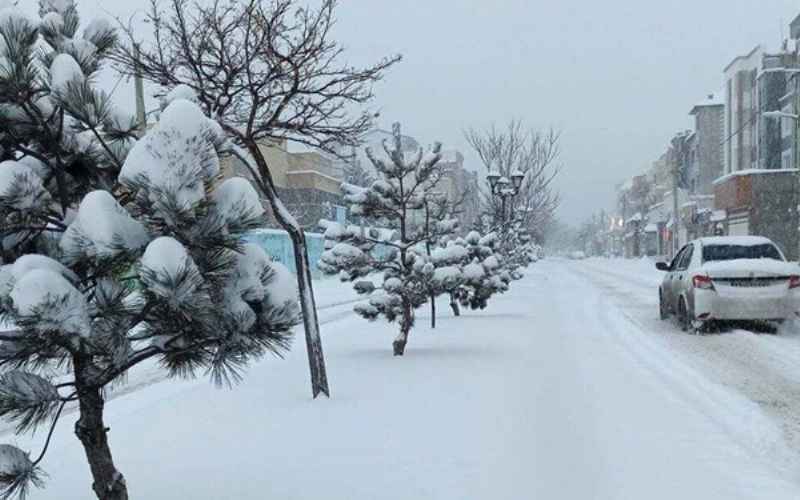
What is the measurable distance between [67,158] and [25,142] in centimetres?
18

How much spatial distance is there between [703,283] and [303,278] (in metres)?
7.21

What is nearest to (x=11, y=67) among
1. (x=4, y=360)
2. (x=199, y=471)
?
(x=4, y=360)

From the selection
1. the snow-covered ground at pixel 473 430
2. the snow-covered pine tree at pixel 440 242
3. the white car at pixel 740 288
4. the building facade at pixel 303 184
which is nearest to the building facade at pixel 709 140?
the building facade at pixel 303 184

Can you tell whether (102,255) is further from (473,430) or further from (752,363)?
(752,363)

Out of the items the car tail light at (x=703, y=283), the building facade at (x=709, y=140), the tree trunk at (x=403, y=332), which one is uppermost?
the building facade at (x=709, y=140)

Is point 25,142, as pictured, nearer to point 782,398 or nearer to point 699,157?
point 782,398

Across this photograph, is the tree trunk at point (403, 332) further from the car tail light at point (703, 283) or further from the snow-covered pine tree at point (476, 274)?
the car tail light at point (703, 283)

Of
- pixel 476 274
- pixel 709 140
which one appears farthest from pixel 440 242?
pixel 709 140

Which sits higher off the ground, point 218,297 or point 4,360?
point 218,297

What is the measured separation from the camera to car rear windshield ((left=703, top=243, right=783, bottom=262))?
1197 cm

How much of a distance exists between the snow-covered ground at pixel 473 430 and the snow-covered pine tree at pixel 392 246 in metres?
0.69

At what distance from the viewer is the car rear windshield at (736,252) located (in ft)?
39.3

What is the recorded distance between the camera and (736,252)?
39.4ft

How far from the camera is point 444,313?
1619cm
